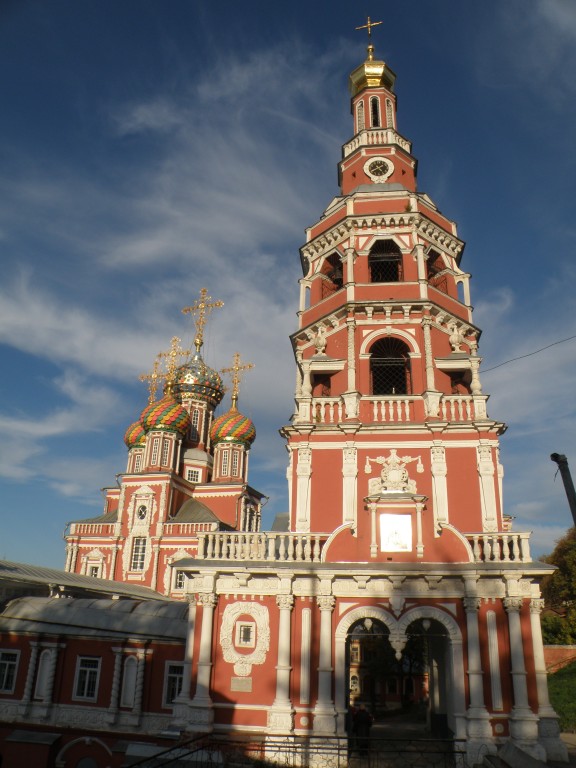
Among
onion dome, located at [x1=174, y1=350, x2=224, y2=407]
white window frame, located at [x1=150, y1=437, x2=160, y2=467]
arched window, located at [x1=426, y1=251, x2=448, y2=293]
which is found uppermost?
onion dome, located at [x1=174, y1=350, x2=224, y2=407]

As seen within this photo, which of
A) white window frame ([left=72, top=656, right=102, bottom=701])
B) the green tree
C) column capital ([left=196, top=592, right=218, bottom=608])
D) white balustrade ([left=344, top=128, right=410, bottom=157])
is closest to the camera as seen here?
column capital ([left=196, top=592, right=218, bottom=608])

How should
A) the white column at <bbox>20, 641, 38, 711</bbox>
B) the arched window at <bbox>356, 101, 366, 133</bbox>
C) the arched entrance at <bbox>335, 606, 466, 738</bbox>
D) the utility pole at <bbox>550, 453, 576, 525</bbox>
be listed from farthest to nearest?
the arched window at <bbox>356, 101, 366, 133</bbox> → the white column at <bbox>20, 641, 38, 711</bbox> → the arched entrance at <bbox>335, 606, 466, 738</bbox> → the utility pole at <bbox>550, 453, 576, 525</bbox>

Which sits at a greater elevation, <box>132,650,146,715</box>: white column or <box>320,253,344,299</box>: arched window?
<box>320,253,344,299</box>: arched window

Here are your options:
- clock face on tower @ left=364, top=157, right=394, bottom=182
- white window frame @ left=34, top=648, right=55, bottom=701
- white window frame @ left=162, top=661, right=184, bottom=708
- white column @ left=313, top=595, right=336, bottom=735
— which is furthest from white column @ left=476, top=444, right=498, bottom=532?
white window frame @ left=34, top=648, right=55, bottom=701

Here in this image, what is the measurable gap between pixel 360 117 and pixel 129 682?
22.7 m

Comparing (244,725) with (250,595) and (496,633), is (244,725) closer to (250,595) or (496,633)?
(250,595)

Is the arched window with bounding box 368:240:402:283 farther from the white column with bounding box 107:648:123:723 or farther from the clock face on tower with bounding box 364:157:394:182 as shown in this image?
the white column with bounding box 107:648:123:723

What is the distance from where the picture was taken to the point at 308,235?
2227 cm

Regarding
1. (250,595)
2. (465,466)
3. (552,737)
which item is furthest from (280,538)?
(552,737)

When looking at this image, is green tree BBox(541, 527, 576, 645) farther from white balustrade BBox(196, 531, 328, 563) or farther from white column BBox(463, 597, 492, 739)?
white balustrade BBox(196, 531, 328, 563)

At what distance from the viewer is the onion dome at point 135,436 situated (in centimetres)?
4262

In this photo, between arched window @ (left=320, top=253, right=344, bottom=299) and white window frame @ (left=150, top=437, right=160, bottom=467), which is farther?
white window frame @ (left=150, top=437, right=160, bottom=467)

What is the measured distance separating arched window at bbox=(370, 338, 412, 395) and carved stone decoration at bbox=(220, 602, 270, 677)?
783 centimetres

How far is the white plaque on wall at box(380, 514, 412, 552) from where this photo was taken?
49.1 feet
